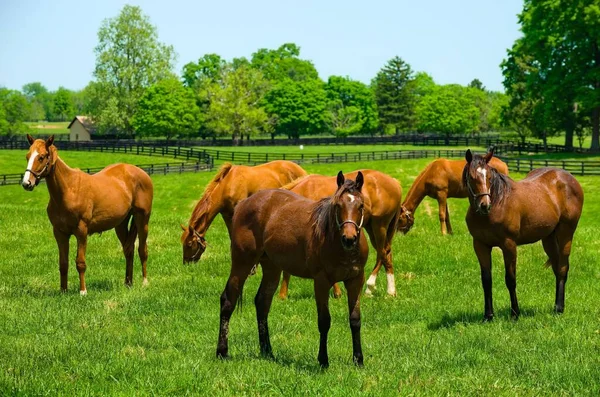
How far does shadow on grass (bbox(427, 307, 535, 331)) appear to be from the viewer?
10.7m

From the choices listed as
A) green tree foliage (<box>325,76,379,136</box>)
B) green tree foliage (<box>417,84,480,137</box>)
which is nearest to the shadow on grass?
green tree foliage (<box>417,84,480,137</box>)

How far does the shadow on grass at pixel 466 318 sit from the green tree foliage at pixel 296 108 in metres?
93.2

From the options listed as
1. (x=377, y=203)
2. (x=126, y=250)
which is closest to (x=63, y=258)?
(x=126, y=250)

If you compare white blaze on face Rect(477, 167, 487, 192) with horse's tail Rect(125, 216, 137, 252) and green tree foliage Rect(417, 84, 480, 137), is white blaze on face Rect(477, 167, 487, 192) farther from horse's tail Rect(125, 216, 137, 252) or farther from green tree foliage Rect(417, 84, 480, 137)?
green tree foliage Rect(417, 84, 480, 137)

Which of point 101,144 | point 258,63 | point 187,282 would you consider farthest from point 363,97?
point 187,282

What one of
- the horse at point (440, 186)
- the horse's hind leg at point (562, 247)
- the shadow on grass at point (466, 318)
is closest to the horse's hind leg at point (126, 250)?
the shadow on grass at point (466, 318)

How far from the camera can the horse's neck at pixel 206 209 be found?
14.3 meters

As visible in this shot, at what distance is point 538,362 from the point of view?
324 inches

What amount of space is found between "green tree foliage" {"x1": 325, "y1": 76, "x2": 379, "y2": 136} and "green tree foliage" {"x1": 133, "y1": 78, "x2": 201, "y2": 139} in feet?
86.6

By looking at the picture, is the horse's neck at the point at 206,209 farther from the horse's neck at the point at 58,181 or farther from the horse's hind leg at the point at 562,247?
the horse's hind leg at the point at 562,247

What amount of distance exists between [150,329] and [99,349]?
1385 millimetres

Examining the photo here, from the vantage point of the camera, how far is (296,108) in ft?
346

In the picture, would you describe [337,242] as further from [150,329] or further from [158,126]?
[158,126]

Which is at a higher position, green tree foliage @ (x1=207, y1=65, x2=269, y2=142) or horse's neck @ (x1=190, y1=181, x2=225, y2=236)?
green tree foliage @ (x1=207, y1=65, x2=269, y2=142)
